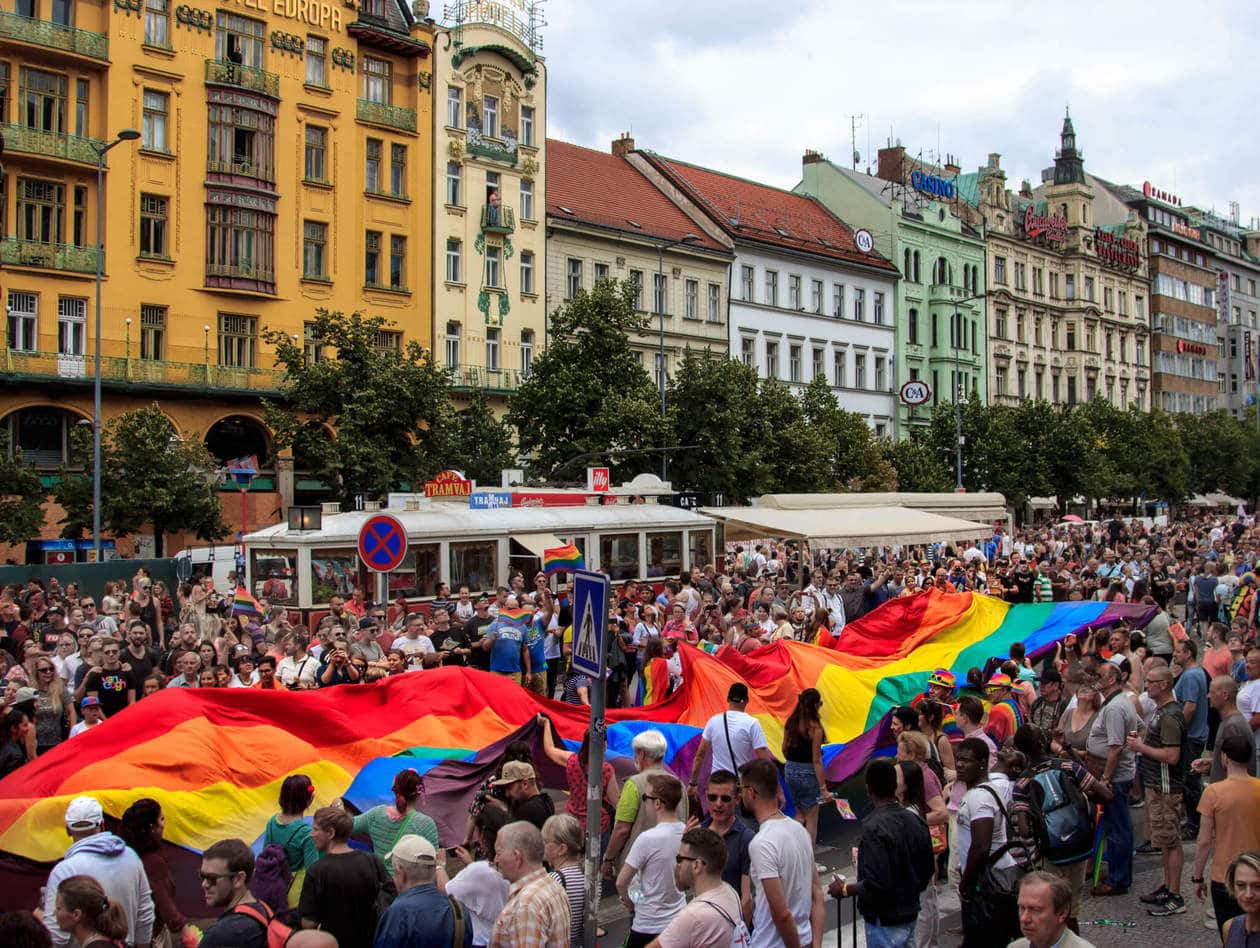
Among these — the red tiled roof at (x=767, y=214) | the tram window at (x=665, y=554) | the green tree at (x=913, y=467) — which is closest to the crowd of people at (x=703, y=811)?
the tram window at (x=665, y=554)

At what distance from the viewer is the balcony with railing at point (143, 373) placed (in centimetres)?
3734

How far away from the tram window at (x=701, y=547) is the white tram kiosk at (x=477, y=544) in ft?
0.08

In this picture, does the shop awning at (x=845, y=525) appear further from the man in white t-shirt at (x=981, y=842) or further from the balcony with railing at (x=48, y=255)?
the man in white t-shirt at (x=981, y=842)

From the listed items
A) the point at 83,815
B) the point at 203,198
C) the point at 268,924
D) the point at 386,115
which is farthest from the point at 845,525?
the point at 268,924

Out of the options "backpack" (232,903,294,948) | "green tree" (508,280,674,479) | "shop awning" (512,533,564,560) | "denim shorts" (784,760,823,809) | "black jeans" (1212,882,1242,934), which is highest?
"green tree" (508,280,674,479)

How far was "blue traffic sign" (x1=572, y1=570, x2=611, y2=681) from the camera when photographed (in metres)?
7.54

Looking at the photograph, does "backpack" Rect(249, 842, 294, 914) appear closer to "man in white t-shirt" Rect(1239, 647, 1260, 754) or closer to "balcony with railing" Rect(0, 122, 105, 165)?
"man in white t-shirt" Rect(1239, 647, 1260, 754)

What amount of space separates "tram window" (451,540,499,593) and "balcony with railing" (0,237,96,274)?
19620mm

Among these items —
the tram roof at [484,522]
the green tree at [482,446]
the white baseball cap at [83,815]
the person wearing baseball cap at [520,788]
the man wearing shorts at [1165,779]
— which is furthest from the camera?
the green tree at [482,446]

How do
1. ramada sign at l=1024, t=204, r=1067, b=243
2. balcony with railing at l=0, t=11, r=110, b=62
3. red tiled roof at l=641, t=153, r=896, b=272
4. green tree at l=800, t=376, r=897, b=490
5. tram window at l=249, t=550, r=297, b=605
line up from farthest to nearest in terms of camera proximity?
ramada sign at l=1024, t=204, r=1067, b=243 → red tiled roof at l=641, t=153, r=896, b=272 → green tree at l=800, t=376, r=897, b=490 → balcony with railing at l=0, t=11, r=110, b=62 → tram window at l=249, t=550, r=297, b=605

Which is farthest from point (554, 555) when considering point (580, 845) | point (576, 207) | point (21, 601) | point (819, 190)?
point (819, 190)

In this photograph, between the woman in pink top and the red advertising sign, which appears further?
the red advertising sign

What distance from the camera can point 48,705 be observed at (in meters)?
12.6

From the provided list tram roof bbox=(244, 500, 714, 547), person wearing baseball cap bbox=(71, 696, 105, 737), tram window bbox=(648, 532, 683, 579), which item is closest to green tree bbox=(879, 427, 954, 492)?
tram window bbox=(648, 532, 683, 579)
